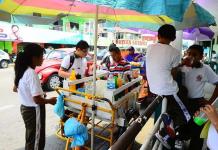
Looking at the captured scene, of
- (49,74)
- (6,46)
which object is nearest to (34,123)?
(49,74)

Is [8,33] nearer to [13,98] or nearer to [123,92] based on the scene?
[13,98]

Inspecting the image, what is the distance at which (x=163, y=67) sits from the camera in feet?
10.2

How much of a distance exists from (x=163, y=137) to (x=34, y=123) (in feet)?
5.60

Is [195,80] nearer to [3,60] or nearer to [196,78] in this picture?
[196,78]

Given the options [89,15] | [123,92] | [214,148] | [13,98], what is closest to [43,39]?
[13,98]

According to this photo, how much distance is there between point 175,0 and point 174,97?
1.30 metres

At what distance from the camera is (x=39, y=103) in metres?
3.02

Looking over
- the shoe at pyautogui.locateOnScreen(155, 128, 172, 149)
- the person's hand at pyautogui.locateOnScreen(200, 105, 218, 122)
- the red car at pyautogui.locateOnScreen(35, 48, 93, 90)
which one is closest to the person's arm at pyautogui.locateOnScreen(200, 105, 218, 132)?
the person's hand at pyautogui.locateOnScreen(200, 105, 218, 122)

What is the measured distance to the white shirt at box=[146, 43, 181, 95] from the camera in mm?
3111

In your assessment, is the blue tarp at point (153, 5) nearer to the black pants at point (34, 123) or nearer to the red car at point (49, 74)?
the black pants at point (34, 123)

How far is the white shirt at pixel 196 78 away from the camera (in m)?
3.50

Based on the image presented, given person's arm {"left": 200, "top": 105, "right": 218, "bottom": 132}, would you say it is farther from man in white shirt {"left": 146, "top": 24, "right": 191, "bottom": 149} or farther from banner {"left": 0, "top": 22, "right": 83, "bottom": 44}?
banner {"left": 0, "top": 22, "right": 83, "bottom": 44}

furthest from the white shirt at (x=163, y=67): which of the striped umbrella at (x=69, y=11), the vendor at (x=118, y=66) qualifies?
the striped umbrella at (x=69, y=11)

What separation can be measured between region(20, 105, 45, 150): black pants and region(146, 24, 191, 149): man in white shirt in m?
1.54
